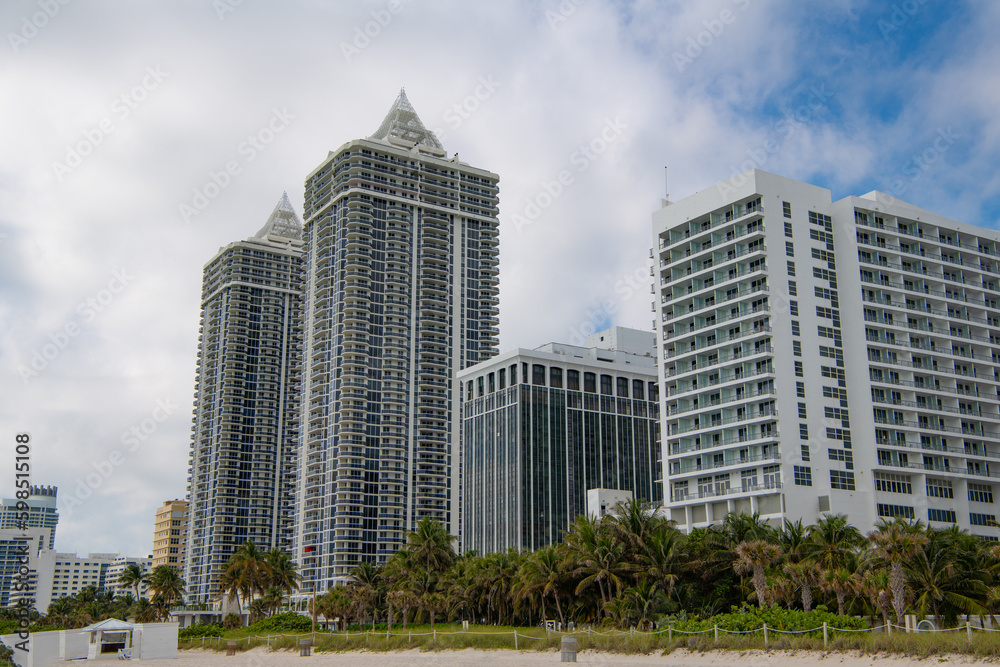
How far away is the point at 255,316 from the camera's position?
196 m

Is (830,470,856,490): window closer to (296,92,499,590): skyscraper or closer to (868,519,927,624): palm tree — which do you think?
(868,519,927,624): palm tree

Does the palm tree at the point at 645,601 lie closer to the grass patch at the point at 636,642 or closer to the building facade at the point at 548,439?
the grass patch at the point at 636,642

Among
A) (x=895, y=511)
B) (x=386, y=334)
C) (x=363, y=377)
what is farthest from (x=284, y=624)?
(x=386, y=334)

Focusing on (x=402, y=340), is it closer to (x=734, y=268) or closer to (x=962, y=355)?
(x=734, y=268)

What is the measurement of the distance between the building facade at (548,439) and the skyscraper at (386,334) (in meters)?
8.45

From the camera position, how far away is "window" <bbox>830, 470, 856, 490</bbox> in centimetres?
9131

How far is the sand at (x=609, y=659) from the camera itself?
134 ft

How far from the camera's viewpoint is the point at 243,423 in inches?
7407

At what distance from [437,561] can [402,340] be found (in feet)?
219

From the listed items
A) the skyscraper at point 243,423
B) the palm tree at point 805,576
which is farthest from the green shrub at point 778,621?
the skyscraper at point 243,423

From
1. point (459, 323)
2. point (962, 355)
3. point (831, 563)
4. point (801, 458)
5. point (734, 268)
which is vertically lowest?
point (831, 563)

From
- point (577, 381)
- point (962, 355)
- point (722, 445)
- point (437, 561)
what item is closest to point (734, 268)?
point (722, 445)

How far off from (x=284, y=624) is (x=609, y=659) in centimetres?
5214

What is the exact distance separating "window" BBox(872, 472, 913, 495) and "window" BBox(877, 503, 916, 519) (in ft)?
5.27
